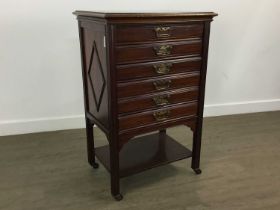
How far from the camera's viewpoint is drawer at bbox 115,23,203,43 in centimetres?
141

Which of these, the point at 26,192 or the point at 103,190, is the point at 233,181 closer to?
the point at 103,190

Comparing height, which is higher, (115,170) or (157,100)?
(157,100)

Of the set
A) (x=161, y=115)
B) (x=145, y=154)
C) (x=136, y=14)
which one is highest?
(x=136, y=14)

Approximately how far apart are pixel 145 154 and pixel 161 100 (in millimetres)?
428

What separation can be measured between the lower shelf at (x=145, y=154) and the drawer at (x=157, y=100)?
371 millimetres

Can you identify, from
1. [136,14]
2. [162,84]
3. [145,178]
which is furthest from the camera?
[145,178]

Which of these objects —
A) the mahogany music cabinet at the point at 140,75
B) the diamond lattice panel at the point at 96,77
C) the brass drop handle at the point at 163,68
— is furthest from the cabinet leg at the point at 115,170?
the brass drop handle at the point at 163,68

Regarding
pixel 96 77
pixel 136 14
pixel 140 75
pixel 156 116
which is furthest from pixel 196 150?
pixel 136 14

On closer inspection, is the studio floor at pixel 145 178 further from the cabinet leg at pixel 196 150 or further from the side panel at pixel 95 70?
the side panel at pixel 95 70

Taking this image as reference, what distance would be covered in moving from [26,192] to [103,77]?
827 mm

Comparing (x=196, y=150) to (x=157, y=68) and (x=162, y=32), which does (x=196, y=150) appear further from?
(x=162, y=32)

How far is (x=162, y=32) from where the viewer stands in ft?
4.93

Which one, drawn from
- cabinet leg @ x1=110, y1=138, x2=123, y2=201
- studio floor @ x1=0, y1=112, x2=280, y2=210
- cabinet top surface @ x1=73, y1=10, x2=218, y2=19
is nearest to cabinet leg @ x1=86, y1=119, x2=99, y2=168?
studio floor @ x1=0, y1=112, x2=280, y2=210

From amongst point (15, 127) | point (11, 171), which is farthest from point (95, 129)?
point (11, 171)
